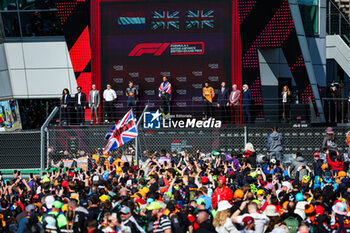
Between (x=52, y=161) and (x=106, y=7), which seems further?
(x=106, y=7)

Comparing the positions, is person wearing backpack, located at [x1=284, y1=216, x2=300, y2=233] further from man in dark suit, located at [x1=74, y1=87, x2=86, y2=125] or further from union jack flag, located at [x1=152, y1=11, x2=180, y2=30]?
union jack flag, located at [x1=152, y1=11, x2=180, y2=30]

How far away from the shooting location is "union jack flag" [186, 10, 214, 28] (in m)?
27.3

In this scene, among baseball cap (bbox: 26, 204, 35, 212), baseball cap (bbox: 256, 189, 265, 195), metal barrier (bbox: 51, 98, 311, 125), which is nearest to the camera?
baseball cap (bbox: 26, 204, 35, 212)

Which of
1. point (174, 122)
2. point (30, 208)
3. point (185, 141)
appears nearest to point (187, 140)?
point (185, 141)

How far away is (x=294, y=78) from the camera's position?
28094mm

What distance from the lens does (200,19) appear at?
2741 cm

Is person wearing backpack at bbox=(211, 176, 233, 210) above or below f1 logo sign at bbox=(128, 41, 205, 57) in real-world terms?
below

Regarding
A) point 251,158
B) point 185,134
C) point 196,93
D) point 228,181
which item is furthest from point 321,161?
point 196,93

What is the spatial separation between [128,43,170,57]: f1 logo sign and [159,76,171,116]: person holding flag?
3.98 ft

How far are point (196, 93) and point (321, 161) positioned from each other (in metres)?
7.82

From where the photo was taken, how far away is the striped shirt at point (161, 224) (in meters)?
12.5

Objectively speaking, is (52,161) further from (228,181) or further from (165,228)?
(165,228)

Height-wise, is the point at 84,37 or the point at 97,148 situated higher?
the point at 84,37

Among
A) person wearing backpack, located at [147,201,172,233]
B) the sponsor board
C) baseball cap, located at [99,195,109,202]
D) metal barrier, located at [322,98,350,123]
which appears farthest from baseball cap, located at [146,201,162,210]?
metal barrier, located at [322,98,350,123]
